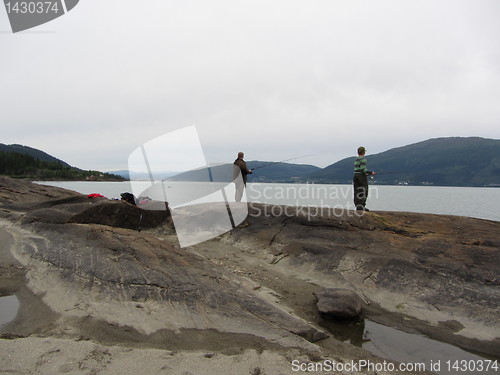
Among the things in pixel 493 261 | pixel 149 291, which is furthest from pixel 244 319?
pixel 493 261

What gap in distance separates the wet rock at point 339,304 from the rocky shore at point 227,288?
0.34m

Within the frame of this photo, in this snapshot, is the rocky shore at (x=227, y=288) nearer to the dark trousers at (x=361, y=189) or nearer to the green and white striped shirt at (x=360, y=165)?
the dark trousers at (x=361, y=189)

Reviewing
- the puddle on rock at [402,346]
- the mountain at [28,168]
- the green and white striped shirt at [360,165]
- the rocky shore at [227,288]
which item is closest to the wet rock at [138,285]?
the rocky shore at [227,288]

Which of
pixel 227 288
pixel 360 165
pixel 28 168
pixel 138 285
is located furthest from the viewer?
pixel 28 168

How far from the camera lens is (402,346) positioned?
629 cm

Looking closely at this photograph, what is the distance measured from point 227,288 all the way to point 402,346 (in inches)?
139

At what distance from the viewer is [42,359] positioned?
435 centimetres

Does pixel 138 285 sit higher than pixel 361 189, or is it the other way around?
pixel 361 189

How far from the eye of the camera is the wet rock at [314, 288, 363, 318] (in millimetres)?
7125

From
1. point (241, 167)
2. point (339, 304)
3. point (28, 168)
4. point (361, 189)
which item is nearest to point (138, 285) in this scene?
point (339, 304)

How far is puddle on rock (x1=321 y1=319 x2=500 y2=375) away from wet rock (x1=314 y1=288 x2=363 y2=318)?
7.0 inches

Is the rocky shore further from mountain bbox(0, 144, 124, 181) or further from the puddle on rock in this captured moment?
mountain bbox(0, 144, 124, 181)

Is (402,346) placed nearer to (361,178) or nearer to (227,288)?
(227,288)

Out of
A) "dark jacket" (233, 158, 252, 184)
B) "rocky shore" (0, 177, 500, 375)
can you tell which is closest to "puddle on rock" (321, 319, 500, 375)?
"rocky shore" (0, 177, 500, 375)
